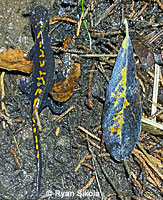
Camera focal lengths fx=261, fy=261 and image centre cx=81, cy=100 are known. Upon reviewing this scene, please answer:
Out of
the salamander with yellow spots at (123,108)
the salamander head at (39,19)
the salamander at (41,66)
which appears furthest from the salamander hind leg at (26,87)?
the salamander with yellow spots at (123,108)

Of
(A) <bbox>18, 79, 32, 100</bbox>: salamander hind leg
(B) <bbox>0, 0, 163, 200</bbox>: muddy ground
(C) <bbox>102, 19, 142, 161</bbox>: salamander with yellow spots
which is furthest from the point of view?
(A) <bbox>18, 79, 32, 100</bbox>: salamander hind leg

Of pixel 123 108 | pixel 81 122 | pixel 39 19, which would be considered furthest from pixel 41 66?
pixel 123 108

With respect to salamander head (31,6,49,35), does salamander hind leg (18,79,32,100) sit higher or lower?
lower

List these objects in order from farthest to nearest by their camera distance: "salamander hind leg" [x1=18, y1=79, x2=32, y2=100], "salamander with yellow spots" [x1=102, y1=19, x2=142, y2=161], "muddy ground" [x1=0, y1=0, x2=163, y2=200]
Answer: "salamander hind leg" [x1=18, y1=79, x2=32, y2=100], "muddy ground" [x1=0, y1=0, x2=163, y2=200], "salamander with yellow spots" [x1=102, y1=19, x2=142, y2=161]

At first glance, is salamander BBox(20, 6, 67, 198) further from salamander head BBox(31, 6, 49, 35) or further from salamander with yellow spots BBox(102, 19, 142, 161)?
salamander with yellow spots BBox(102, 19, 142, 161)

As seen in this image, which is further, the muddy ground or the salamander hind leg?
the salamander hind leg

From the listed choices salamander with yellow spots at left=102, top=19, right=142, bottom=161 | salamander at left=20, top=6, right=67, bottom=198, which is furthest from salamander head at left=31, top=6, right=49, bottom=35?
salamander with yellow spots at left=102, top=19, right=142, bottom=161

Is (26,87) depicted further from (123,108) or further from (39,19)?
(123,108)
